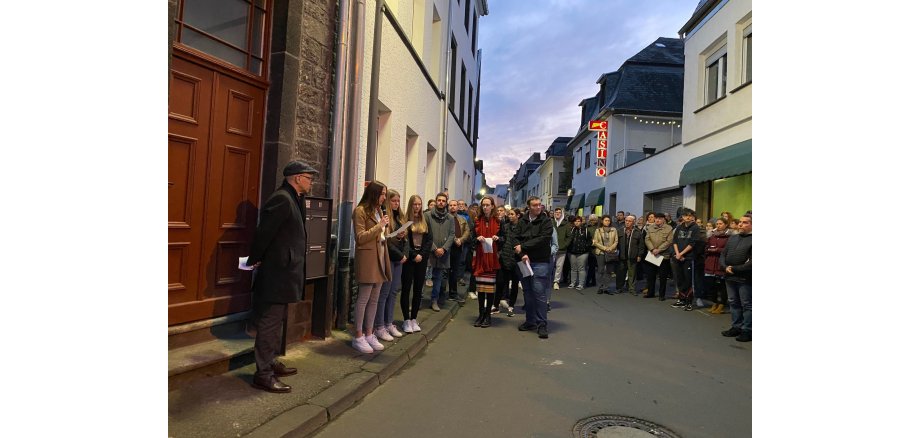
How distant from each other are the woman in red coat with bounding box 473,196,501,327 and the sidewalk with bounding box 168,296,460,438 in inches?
87.1

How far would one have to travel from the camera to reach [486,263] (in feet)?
24.4

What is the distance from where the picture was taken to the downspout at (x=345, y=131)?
18.7 feet

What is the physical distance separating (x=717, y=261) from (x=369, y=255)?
676cm

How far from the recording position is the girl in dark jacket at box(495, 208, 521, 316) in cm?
711

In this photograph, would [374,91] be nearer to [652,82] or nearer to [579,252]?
[579,252]

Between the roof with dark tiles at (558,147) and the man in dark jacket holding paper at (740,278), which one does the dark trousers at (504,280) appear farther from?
the roof with dark tiles at (558,147)

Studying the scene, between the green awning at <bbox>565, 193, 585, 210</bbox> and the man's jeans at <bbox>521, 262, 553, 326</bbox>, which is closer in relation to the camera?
the man's jeans at <bbox>521, 262, 553, 326</bbox>

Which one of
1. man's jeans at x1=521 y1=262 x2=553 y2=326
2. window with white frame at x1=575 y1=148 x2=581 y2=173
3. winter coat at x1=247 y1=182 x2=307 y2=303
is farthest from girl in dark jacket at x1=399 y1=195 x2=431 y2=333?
window with white frame at x1=575 y1=148 x2=581 y2=173

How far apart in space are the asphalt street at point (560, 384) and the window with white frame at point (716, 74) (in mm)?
9239

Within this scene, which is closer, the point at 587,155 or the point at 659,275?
the point at 659,275

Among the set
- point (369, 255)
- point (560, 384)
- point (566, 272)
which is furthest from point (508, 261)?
point (566, 272)

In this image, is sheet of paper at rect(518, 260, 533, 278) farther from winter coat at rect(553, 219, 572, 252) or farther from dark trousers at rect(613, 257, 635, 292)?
dark trousers at rect(613, 257, 635, 292)

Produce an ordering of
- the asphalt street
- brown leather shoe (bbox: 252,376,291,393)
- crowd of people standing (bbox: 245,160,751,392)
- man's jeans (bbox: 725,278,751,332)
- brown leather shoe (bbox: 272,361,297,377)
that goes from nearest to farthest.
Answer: the asphalt street, brown leather shoe (bbox: 252,376,291,393), crowd of people standing (bbox: 245,160,751,392), brown leather shoe (bbox: 272,361,297,377), man's jeans (bbox: 725,278,751,332)
